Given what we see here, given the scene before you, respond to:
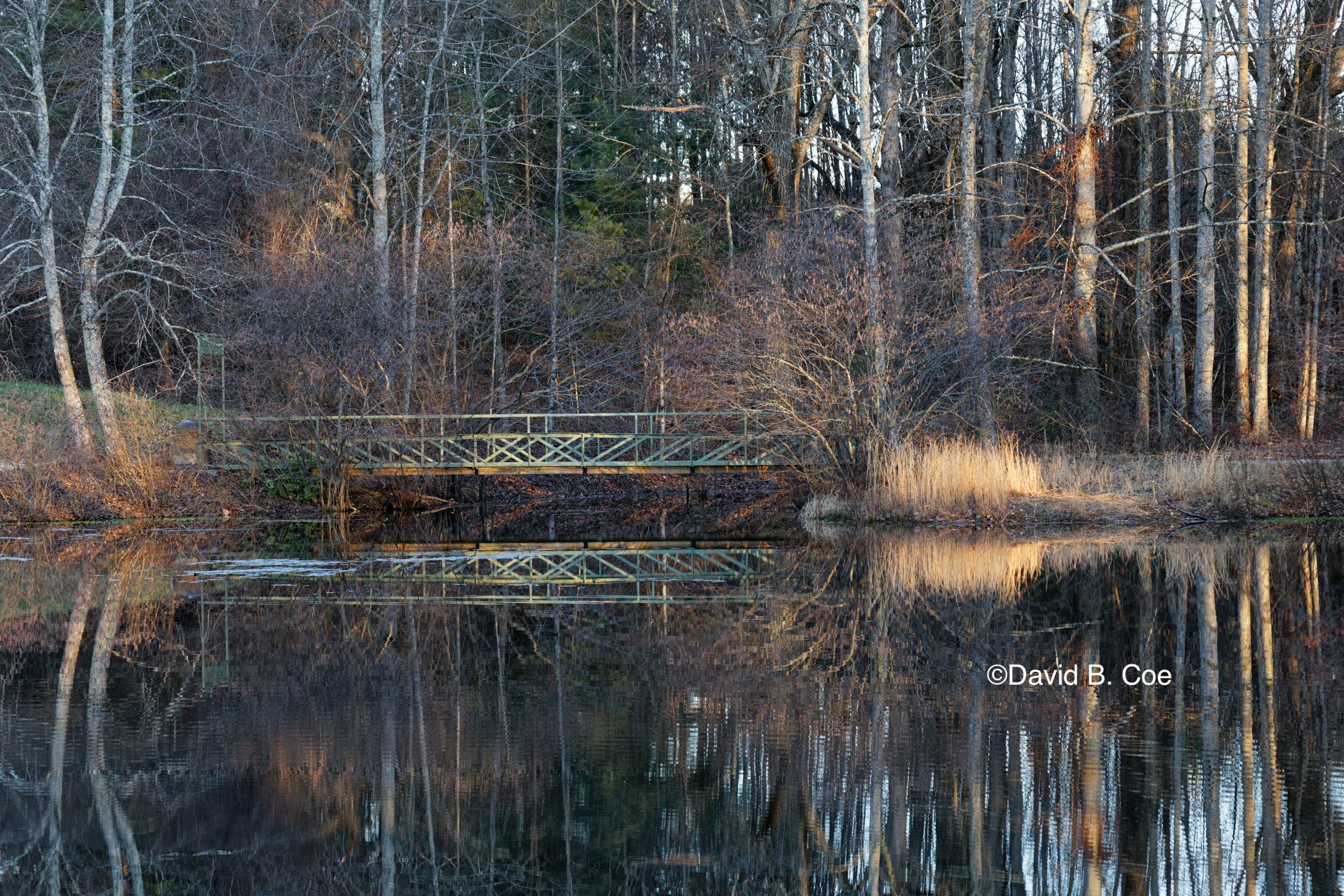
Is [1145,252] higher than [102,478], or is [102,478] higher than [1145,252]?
[1145,252]

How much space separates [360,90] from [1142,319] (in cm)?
1690

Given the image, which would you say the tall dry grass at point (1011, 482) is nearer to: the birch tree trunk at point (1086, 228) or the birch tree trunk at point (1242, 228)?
the birch tree trunk at point (1086, 228)

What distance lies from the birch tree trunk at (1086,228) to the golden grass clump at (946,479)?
5.42 m

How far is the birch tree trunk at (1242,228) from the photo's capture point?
76.1 ft

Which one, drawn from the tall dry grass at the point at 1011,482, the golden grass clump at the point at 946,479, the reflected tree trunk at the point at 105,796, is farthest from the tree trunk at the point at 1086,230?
the reflected tree trunk at the point at 105,796

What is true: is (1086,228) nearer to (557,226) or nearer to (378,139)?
(557,226)

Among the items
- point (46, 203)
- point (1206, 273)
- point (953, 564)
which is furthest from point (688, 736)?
point (46, 203)

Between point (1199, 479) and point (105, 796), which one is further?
point (1199, 479)

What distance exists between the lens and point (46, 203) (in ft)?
78.4

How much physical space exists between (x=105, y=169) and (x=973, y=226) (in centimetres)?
1482

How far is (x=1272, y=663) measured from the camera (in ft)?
27.5

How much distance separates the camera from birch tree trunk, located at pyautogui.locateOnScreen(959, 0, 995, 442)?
65.4ft

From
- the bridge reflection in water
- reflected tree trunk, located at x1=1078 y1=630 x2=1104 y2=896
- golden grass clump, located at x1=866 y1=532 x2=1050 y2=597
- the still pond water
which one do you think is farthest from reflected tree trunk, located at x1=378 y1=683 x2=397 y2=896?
golden grass clump, located at x1=866 y1=532 x2=1050 y2=597

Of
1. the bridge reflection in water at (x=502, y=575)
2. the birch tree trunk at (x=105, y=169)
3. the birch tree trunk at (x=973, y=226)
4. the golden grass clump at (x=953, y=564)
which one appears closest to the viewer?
the golden grass clump at (x=953, y=564)
